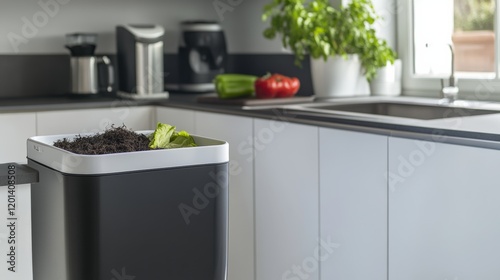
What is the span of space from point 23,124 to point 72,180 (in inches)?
63.8

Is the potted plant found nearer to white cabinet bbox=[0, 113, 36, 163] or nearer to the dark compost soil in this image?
white cabinet bbox=[0, 113, 36, 163]

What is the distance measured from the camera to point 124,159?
1440 mm

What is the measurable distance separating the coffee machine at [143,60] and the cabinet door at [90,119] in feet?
0.49

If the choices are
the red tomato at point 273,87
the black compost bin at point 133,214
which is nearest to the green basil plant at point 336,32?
the red tomato at point 273,87

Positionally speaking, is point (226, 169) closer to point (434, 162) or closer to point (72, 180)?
point (72, 180)

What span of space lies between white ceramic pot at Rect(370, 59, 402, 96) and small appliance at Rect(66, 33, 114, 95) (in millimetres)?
1165

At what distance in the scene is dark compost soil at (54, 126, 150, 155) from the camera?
1507 mm

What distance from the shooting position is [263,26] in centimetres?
370

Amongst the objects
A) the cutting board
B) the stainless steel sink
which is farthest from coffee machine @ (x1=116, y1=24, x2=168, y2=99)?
the stainless steel sink

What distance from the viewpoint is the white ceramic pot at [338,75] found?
3.04 meters

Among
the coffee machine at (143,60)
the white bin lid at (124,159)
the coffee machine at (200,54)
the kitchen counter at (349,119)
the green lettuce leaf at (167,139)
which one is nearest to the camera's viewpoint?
the white bin lid at (124,159)

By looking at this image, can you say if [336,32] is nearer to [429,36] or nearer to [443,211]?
[429,36]

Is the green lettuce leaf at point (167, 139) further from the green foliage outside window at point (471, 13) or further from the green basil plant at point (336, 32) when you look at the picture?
the green foliage outside window at point (471, 13)

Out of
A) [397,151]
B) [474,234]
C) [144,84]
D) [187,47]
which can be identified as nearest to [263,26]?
[187,47]
